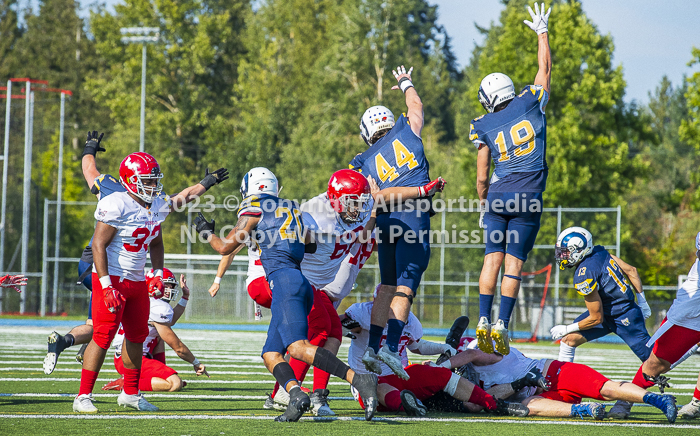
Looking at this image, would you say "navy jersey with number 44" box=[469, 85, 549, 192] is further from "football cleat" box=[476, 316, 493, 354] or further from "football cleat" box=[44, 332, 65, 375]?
"football cleat" box=[44, 332, 65, 375]

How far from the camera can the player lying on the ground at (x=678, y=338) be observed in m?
6.43

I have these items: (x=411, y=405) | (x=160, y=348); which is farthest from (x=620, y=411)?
(x=160, y=348)

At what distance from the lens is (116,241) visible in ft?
20.2

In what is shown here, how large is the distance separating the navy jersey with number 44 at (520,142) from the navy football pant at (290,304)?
A: 7.43ft

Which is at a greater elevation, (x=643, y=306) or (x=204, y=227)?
(x=204, y=227)

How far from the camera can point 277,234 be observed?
5816 mm

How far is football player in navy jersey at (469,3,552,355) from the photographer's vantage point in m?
6.79

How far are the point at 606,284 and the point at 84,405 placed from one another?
486cm

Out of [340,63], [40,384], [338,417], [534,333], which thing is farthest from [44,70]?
[338,417]

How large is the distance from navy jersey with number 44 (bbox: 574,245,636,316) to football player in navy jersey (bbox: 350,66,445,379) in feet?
5.04

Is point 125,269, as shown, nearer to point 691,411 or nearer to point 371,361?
point 371,361

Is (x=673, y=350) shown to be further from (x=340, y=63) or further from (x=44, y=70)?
(x=44, y=70)

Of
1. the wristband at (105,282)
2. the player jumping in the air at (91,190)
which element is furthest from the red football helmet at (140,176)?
the wristband at (105,282)

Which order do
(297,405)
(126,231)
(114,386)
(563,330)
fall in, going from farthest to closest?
(114,386), (563,330), (126,231), (297,405)
